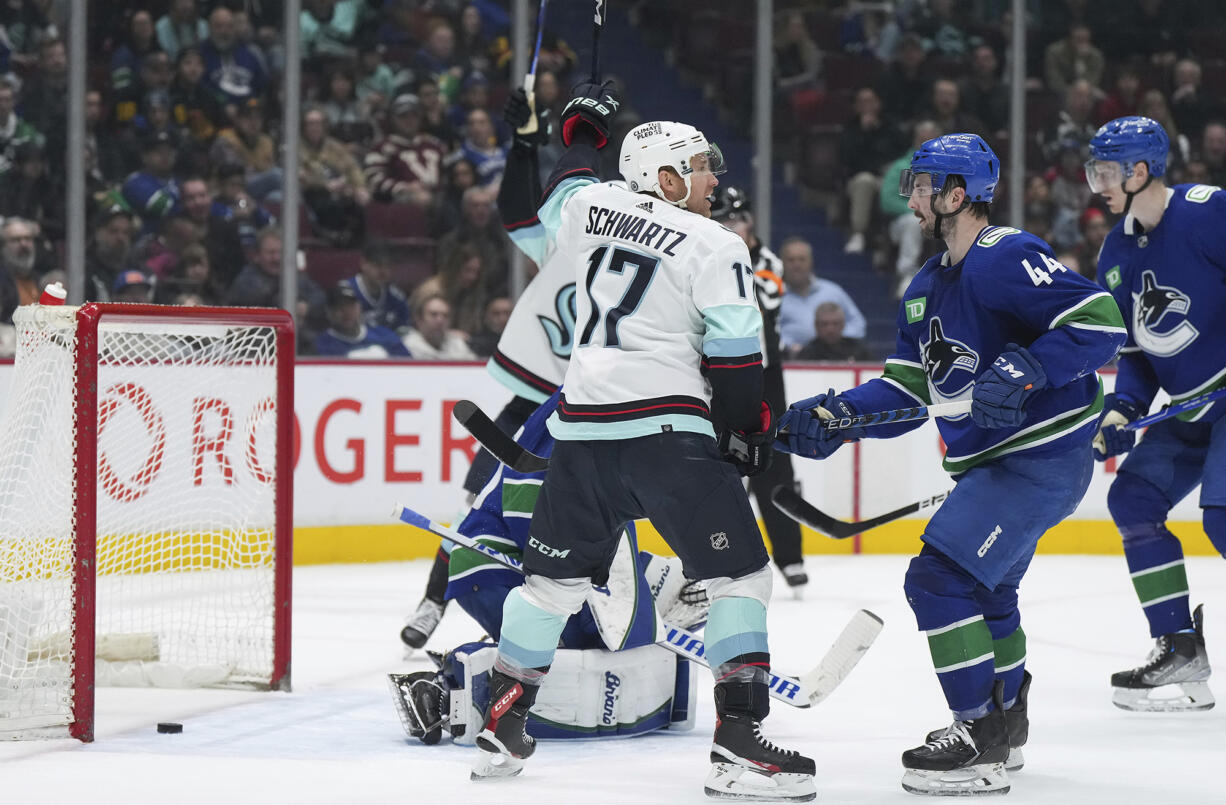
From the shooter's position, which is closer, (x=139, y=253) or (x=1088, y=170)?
(x=1088, y=170)

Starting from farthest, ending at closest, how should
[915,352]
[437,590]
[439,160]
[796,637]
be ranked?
[439,160]
[796,637]
[437,590]
[915,352]

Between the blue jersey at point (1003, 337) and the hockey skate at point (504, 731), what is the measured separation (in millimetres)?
828

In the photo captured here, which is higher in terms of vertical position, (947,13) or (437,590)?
(947,13)

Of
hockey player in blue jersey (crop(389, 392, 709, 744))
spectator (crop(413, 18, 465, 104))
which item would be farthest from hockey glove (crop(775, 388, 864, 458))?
spectator (crop(413, 18, 465, 104))

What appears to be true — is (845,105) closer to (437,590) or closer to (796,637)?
(796,637)

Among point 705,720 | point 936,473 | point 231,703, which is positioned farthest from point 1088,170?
point 936,473

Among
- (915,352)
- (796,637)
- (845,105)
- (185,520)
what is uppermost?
(845,105)

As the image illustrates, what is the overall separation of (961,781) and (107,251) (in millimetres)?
4631

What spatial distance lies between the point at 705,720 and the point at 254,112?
13.7 ft

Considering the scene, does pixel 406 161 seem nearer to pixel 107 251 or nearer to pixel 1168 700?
pixel 107 251

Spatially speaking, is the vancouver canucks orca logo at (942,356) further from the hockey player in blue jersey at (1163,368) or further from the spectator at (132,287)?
the spectator at (132,287)

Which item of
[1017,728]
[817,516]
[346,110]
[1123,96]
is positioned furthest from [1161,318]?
[1123,96]

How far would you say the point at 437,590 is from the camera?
182 inches

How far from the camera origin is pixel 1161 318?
13.3 ft
